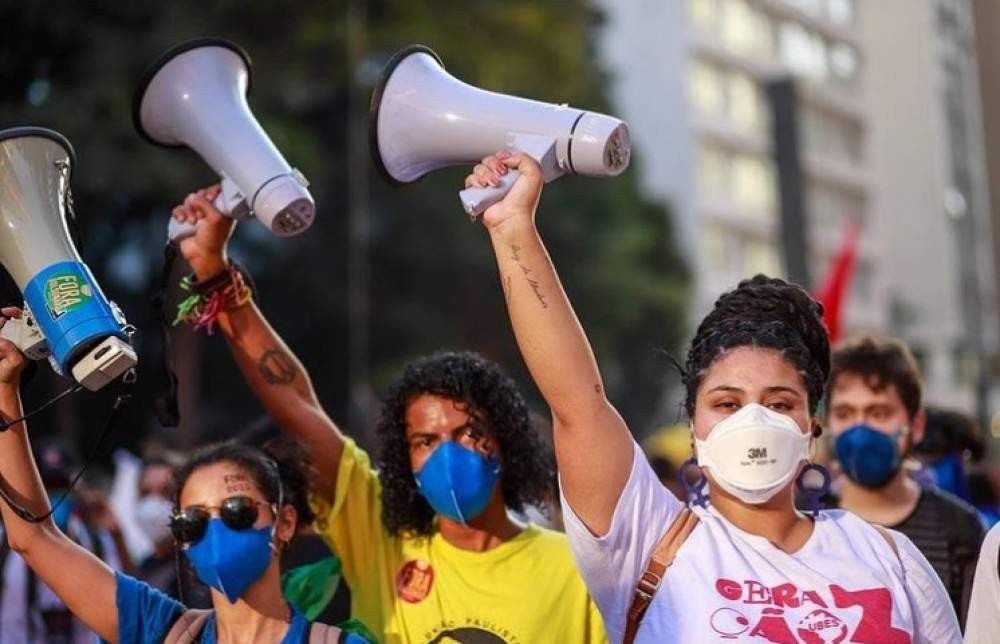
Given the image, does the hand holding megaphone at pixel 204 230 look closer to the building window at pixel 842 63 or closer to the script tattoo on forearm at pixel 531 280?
the script tattoo on forearm at pixel 531 280

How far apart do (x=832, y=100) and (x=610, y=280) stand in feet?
105

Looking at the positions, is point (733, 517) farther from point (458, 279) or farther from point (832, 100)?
point (832, 100)

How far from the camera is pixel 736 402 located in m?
2.99

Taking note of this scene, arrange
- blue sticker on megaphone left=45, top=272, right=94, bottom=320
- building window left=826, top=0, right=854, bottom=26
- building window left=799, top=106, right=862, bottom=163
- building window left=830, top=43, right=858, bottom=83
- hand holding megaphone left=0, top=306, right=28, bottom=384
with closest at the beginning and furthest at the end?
blue sticker on megaphone left=45, top=272, right=94, bottom=320 → hand holding megaphone left=0, top=306, right=28, bottom=384 → building window left=799, top=106, right=862, bottom=163 → building window left=826, top=0, right=854, bottom=26 → building window left=830, top=43, right=858, bottom=83

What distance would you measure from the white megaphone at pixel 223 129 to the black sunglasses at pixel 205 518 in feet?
1.99

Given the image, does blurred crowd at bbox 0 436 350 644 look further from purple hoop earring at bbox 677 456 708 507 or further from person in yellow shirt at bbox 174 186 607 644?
purple hoop earring at bbox 677 456 708 507

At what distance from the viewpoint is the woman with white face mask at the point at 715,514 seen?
2.84 m

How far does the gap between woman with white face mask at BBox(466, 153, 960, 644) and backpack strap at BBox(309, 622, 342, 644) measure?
778 mm

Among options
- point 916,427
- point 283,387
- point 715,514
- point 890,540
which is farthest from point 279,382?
point 916,427

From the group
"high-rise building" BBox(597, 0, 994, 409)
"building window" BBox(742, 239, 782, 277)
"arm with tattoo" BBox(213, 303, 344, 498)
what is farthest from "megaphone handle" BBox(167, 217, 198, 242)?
"building window" BBox(742, 239, 782, 277)

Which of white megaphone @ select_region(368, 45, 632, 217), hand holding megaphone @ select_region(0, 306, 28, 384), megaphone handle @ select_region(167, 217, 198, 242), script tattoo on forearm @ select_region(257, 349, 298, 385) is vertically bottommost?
hand holding megaphone @ select_region(0, 306, 28, 384)

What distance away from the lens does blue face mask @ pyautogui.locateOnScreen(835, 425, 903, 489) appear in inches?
181

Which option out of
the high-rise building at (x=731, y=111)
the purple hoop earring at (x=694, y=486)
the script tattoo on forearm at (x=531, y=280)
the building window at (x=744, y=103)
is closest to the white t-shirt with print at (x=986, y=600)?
the purple hoop earring at (x=694, y=486)

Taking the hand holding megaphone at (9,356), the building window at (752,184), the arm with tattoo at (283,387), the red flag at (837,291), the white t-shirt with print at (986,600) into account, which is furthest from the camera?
the building window at (752,184)
